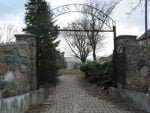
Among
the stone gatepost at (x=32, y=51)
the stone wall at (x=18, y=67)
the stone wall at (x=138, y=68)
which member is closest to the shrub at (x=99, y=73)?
the stone wall at (x=138, y=68)

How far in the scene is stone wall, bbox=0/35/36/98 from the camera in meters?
8.06

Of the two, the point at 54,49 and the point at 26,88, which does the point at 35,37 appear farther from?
the point at 54,49

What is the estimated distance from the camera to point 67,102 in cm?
1206

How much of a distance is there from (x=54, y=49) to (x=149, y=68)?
361 inches

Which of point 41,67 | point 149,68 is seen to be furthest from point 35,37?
point 41,67

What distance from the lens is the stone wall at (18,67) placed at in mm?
8062

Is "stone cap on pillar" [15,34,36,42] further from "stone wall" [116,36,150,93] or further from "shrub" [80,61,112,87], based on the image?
"shrub" [80,61,112,87]

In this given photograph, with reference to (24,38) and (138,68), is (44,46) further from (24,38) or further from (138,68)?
(138,68)

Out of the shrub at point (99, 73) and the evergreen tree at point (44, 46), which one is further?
the evergreen tree at point (44, 46)

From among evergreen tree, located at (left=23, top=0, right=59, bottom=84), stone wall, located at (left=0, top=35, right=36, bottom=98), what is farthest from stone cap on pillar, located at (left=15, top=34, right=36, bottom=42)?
evergreen tree, located at (left=23, top=0, right=59, bottom=84)

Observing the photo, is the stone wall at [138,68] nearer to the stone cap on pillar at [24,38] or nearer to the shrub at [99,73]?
the stone cap on pillar at [24,38]

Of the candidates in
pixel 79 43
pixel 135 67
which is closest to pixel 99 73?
pixel 135 67

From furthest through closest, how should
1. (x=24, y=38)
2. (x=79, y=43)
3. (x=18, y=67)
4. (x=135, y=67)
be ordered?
1. (x=79, y=43)
2. (x=24, y=38)
3. (x=135, y=67)
4. (x=18, y=67)

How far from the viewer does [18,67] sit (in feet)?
30.4
